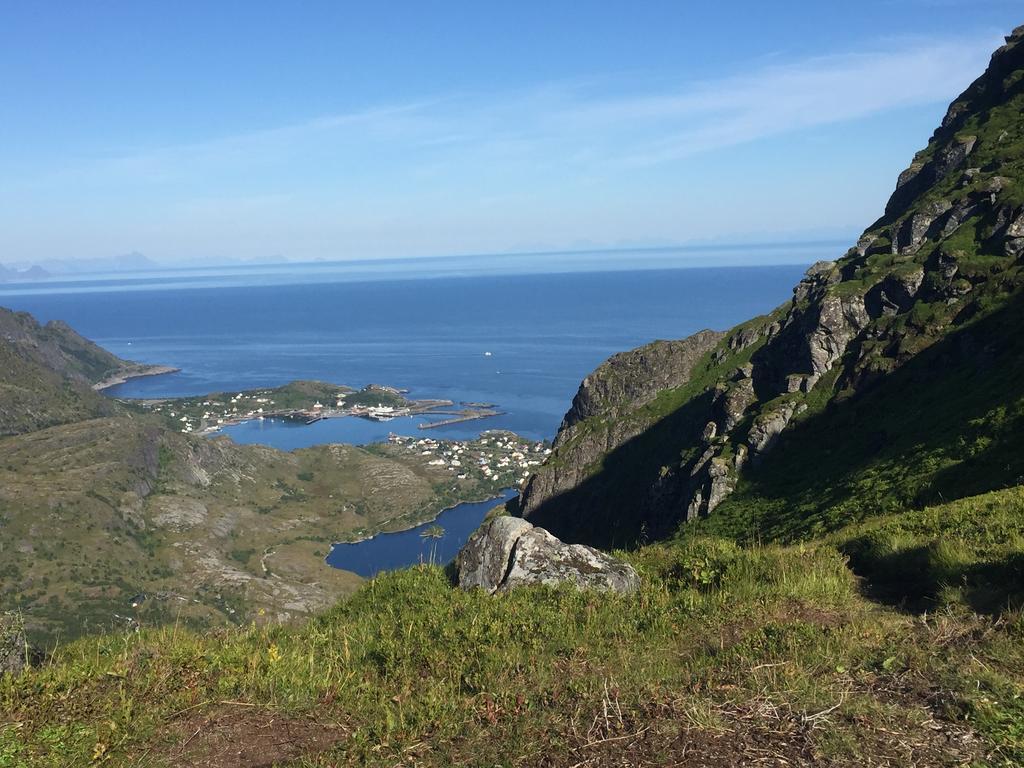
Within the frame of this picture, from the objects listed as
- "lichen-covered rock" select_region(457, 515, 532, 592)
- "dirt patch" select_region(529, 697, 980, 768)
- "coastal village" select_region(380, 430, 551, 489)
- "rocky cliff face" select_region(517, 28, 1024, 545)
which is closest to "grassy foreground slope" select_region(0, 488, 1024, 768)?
"dirt patch" select_region(529, 697, 980, 768)

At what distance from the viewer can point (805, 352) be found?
55.1 meters

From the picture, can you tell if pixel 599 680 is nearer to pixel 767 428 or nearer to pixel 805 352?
pixel 767 428

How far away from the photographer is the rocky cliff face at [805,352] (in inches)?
1889

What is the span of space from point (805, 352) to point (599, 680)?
52158 mm

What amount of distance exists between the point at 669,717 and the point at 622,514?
2234 inches

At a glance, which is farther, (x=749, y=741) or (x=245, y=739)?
(x=245, y=739)

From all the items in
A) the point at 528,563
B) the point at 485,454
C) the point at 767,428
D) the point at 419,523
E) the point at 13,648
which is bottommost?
the point at 419,523

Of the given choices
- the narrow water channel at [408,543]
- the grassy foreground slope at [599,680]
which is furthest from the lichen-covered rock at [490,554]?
the narrow water channel at [408,543]

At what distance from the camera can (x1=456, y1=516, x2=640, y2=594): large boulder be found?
39.5 feet

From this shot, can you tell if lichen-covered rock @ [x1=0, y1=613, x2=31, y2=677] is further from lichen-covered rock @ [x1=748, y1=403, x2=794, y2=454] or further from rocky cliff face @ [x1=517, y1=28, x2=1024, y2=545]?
lichen-covered rock @ [x1=748, y1=403, x2=794, y2=454]

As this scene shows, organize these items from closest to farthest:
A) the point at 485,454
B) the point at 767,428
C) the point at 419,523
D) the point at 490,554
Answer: the point at 490,554 → the point at 767,428 → the point at 419,523 → the point at 485,454

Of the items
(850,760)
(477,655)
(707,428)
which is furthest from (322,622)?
(707,428)

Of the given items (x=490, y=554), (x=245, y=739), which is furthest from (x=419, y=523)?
(x=245, y=739)

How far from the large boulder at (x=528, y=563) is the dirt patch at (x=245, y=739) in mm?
4955
